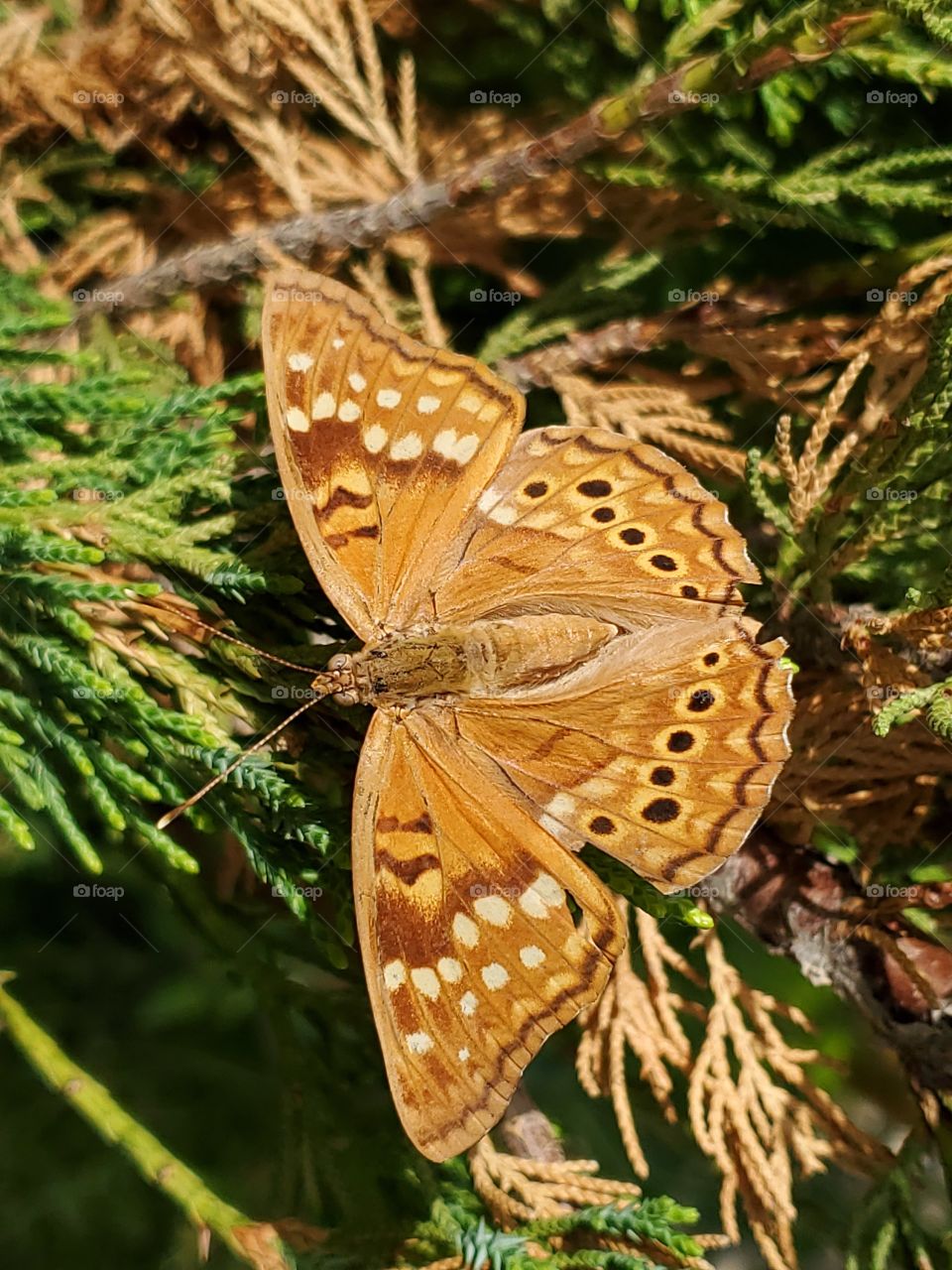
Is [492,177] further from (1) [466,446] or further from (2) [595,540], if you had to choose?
(2) [595,540]

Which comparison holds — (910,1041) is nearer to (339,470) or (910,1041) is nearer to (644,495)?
(644,495)

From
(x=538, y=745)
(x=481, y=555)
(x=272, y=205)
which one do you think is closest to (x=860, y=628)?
(x=538, y=745)

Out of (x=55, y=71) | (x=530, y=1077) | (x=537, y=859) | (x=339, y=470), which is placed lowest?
(x=530, y=1077)

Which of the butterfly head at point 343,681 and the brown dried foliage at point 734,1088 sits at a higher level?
the butterfly head at point 343,681

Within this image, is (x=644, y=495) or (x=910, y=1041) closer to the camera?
(x=910, y=1041)

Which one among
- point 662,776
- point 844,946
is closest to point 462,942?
point 662,776

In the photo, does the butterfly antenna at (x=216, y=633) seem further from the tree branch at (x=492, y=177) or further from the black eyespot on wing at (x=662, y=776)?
the tree branch at (x=492, y=177)

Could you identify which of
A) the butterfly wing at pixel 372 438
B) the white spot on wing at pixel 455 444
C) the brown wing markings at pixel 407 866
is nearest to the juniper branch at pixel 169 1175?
the brown wing markings at pixel 407 866
